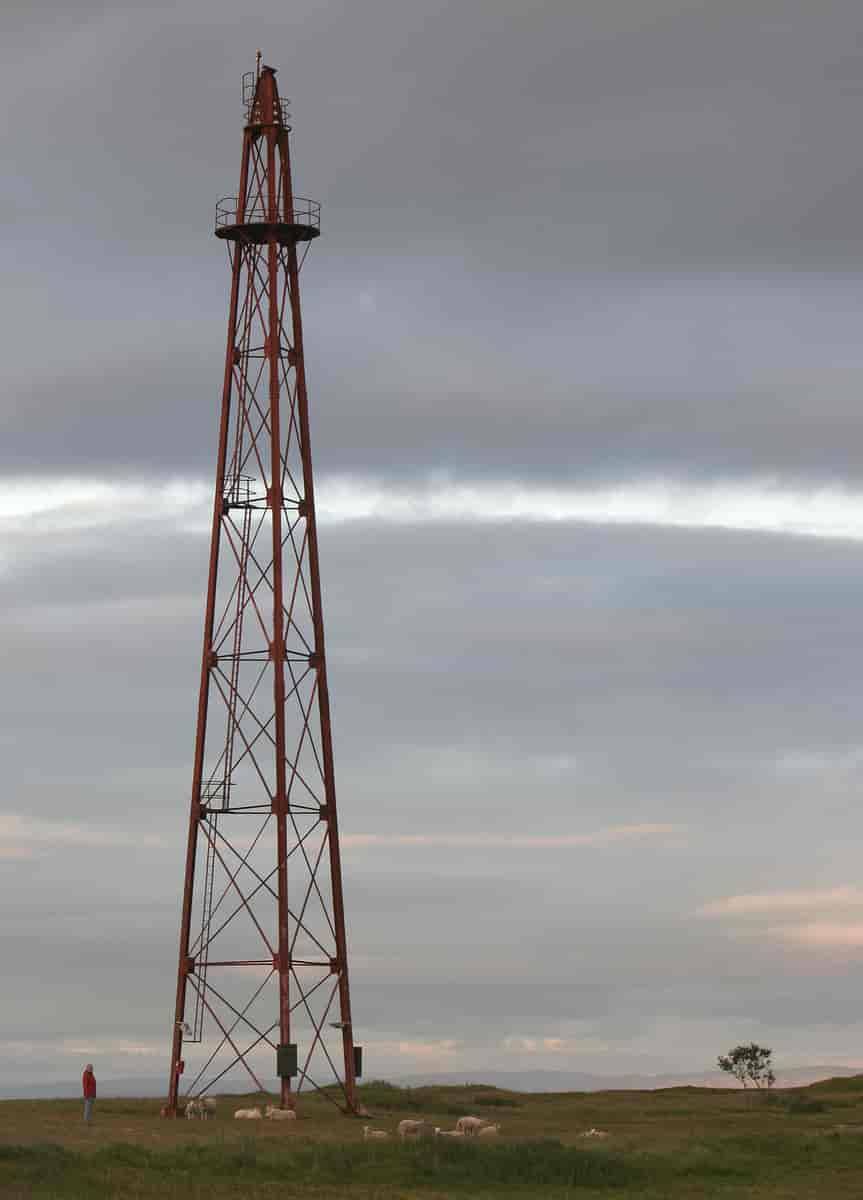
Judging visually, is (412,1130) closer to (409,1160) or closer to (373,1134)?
(373,1134)

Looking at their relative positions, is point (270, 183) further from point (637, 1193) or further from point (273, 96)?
point (637, 1193)

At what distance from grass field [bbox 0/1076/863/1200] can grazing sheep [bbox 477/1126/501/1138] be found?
21.8 inches

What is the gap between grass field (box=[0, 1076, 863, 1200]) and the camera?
1845 inches

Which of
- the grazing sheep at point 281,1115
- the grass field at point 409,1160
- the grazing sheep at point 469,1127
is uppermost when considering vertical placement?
the grazing sheep at point 281,1115

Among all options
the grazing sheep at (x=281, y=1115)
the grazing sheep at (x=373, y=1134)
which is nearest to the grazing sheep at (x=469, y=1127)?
the grazing sheep at (x=373, y=1134)

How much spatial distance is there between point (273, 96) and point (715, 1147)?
33.8 metres

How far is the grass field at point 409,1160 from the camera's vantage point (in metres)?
46.9

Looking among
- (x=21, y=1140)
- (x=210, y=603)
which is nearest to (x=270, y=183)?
(x=210, y=603)

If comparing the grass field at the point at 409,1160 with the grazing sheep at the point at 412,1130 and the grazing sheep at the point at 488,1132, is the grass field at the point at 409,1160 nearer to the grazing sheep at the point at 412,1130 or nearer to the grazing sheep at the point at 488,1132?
the grazing sheep at the point at 488,1132

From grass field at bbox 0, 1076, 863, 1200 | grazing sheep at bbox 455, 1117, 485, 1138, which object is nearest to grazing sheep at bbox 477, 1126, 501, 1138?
grazing sheep at bbox 455, 1117, 485, 1138

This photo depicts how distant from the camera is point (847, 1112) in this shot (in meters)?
72.6

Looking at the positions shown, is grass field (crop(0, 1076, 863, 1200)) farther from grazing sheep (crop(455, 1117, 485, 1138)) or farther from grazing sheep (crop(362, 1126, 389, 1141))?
grazing sheep (crop(455, 1117, 485, 1138))

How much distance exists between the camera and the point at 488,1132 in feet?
190

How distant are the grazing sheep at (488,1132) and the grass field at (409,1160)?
55 centimetres
